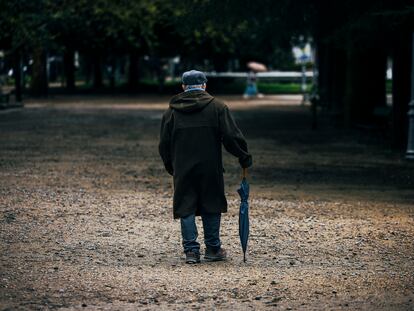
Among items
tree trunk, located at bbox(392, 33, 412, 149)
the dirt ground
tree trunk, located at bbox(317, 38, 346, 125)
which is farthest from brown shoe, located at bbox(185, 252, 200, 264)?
tree trunk, located at bbox(317, 38, 346, 125)

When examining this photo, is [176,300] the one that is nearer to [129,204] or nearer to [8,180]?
[129,204]

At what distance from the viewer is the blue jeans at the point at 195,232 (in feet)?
32.5

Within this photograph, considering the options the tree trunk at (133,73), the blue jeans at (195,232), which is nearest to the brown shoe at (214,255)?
the blue jeans at (195,232)

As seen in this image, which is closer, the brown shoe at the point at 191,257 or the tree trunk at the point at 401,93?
the brown shoe at the point at 191,257

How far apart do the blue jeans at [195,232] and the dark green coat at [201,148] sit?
93 millimetres

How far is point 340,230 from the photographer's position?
12.2 m

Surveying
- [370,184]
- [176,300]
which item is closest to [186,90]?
[176,300]

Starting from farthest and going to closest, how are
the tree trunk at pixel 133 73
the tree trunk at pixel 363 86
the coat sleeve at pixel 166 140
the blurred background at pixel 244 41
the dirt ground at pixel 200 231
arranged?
the tree trunk at pixel 133 73, the tree trunk at pixel 363 86, the blurred background at pixel 244 41, the coat sleeve at pixel 166 140, the dirt ground at pixel 200 231

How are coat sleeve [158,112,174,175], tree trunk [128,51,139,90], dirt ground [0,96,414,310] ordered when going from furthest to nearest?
tree trunk [128,51,139,90] < coat sleeve [158,112,174,175] < dirt ground [0,96,414,310]

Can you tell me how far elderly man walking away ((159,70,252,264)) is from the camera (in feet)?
32.3

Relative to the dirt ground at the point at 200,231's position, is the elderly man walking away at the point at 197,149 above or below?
above

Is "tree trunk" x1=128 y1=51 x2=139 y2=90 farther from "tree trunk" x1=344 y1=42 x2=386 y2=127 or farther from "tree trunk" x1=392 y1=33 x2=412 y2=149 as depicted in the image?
"tree trunk" x1=392 y1=33 x2=412 y2=149

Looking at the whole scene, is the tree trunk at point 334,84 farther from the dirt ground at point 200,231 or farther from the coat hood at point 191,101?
the coat hood at point 191,101

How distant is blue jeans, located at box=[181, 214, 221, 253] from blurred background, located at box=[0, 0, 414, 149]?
8112 millimetres
